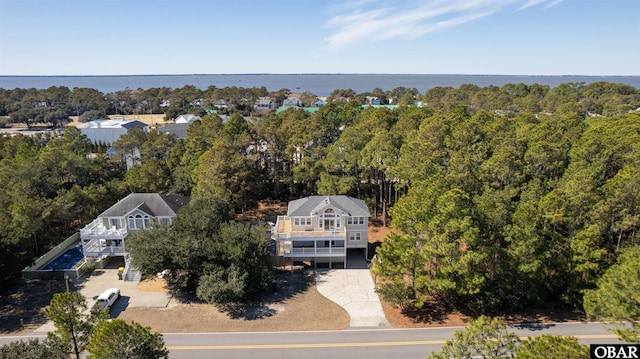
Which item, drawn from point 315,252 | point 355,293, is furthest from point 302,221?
point 355,293

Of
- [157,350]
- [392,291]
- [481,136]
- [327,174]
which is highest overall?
[481,136]

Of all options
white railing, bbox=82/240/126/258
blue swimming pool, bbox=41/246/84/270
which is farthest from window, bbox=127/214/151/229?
blue swimming pool, bbox=41/246/84/270

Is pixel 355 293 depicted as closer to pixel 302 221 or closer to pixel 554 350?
pixel 302 221

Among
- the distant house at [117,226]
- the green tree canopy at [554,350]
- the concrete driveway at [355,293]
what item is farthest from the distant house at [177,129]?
the green tree canopy at [554,350]

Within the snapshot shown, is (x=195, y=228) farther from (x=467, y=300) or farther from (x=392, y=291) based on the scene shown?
(x=467, y=300)

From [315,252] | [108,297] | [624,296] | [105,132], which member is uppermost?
[105,132]

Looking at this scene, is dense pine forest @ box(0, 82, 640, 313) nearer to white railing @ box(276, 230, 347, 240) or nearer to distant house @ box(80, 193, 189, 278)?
distant house @ box(80, 193, 189, 278)

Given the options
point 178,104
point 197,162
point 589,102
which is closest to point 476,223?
point 197,162
